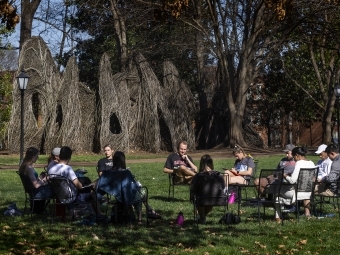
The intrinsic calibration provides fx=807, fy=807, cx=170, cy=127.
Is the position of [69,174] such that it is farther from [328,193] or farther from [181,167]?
[328,193]

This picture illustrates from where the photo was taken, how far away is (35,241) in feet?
35.3

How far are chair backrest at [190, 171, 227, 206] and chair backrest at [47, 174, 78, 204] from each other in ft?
6.05

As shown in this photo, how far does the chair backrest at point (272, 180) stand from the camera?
12492 mm

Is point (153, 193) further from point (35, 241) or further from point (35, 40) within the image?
point (35, 40)

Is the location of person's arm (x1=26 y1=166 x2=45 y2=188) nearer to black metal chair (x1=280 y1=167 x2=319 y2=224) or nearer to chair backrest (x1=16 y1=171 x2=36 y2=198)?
chair backrest (x1=16 y1=171 x2=36 y2=198)

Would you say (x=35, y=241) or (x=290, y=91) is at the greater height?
(x=290, y=91)

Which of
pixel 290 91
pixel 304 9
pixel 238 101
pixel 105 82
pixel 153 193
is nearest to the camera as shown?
pixel 153 193

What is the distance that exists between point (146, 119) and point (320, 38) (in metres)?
11.7

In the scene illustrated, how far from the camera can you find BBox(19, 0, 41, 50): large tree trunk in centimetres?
4244

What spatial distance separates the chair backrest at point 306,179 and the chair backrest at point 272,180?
33 centimetres

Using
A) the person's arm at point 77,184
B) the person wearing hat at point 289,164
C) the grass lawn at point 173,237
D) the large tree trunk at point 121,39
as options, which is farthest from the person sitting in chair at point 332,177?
the large tree trunk at point 121,39

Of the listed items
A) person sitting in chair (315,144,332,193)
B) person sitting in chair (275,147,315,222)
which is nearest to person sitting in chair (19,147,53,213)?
person sitting in chair (275,147,315,222)

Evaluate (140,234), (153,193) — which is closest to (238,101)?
(153,193)

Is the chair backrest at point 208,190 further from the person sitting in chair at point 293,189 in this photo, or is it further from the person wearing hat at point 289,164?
the person wearing hat at point 289,164
